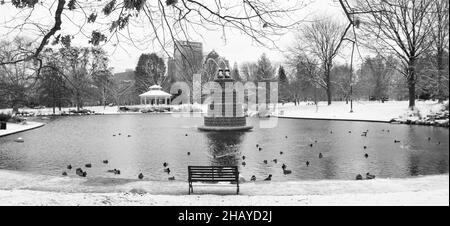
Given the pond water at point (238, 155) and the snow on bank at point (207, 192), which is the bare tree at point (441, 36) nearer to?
the snow on bank at point (207, 192)

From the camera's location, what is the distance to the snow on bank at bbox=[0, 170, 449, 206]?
27.1 ft

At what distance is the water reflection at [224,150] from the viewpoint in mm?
16969

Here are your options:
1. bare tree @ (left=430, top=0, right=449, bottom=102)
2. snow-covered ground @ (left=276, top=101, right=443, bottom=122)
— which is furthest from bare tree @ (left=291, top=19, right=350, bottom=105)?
bare tree @ (left=430, top=0, right=449, bottom=102)

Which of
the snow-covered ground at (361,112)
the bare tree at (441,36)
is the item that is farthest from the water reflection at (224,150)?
the snow-covered ground at (361,112)

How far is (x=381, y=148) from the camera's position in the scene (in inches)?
785

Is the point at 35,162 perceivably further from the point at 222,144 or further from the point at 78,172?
the point at 222,144

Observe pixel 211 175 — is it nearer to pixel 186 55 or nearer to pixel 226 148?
pixel 186 55

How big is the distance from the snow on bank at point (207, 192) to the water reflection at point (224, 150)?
517 centimetres

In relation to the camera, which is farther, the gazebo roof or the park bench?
the gazebo roof

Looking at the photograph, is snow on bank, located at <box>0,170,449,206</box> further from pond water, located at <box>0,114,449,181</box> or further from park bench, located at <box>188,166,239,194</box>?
pond water, located at <box>0,114,449,181</box>

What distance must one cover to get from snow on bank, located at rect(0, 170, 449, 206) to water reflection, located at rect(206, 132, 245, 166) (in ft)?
17.0

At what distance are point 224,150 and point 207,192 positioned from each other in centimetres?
963

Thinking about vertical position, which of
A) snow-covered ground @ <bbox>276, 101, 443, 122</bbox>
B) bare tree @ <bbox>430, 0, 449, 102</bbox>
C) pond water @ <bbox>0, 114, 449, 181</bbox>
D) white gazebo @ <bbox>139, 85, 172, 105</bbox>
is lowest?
pond water @ <bbox>0, 114, 449, 181</bbox>
